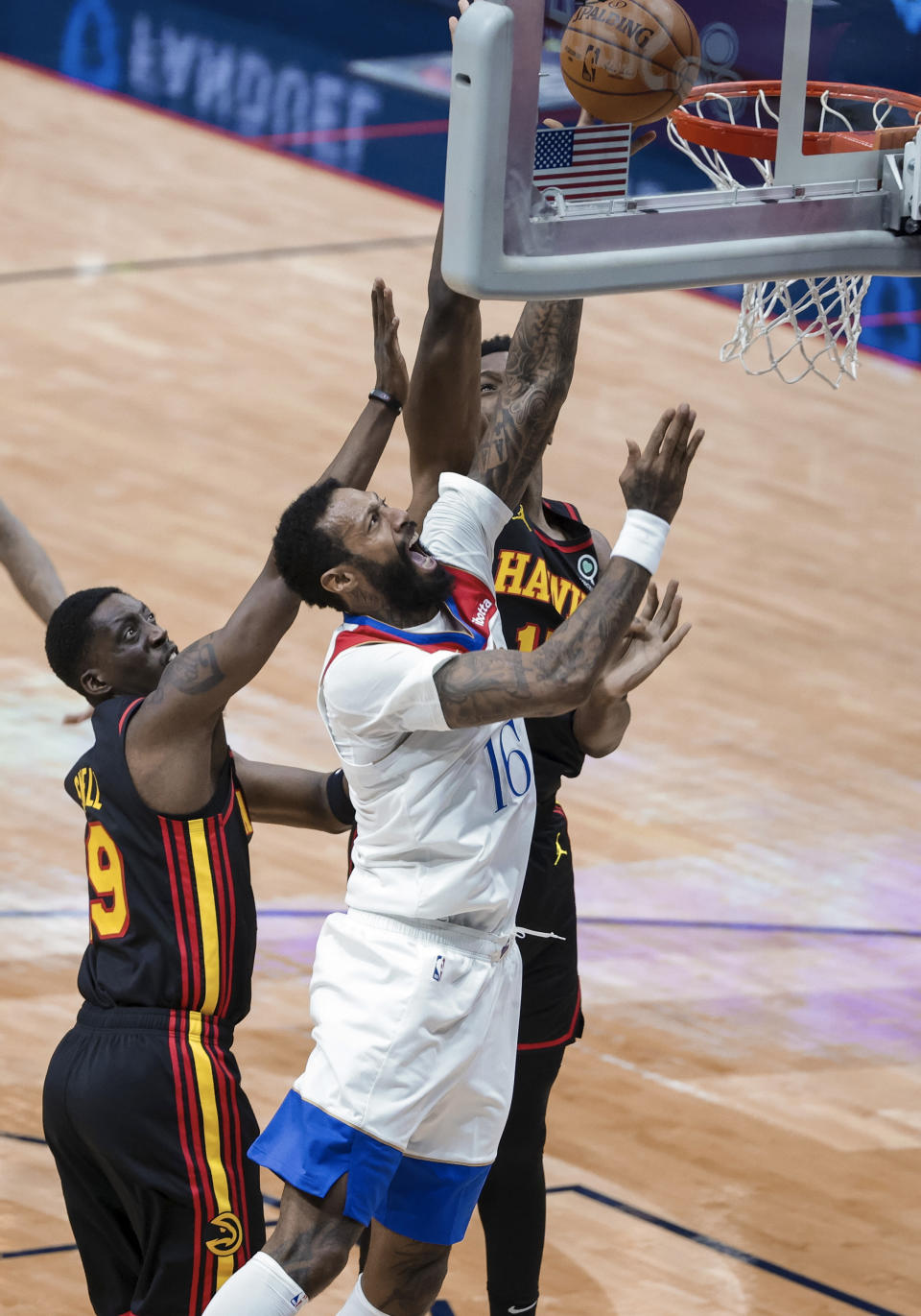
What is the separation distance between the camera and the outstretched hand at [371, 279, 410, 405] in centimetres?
412

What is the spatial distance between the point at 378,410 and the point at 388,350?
0.12 meters

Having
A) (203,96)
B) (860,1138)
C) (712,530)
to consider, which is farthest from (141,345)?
(860,1138)

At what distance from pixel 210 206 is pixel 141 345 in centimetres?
259

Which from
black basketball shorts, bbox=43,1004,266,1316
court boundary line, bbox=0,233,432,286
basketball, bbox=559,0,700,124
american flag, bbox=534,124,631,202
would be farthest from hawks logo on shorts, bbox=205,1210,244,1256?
court boundary line, bbox=0,233,432,286

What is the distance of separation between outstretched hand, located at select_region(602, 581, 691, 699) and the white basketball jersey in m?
0.47

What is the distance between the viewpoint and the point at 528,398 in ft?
13.4

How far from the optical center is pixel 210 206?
44.5ft

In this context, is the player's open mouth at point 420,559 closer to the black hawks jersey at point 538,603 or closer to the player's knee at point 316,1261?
the black hawks jersey at point 538,603

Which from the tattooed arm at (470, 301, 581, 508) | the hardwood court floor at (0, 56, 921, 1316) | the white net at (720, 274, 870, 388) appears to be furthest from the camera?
the hardwood court floor at (0, 56, 921, 1316)

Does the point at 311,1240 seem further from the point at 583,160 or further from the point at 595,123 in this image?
the point at 595,123

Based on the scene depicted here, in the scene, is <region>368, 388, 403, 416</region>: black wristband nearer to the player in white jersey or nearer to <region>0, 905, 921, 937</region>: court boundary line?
the player in white jersey

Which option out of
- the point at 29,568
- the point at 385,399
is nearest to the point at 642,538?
the point at 385,399

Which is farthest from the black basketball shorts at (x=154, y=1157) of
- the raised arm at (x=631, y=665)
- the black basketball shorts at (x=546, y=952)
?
the raised arm at (x=631, y=665)

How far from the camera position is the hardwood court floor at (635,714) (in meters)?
5.18
